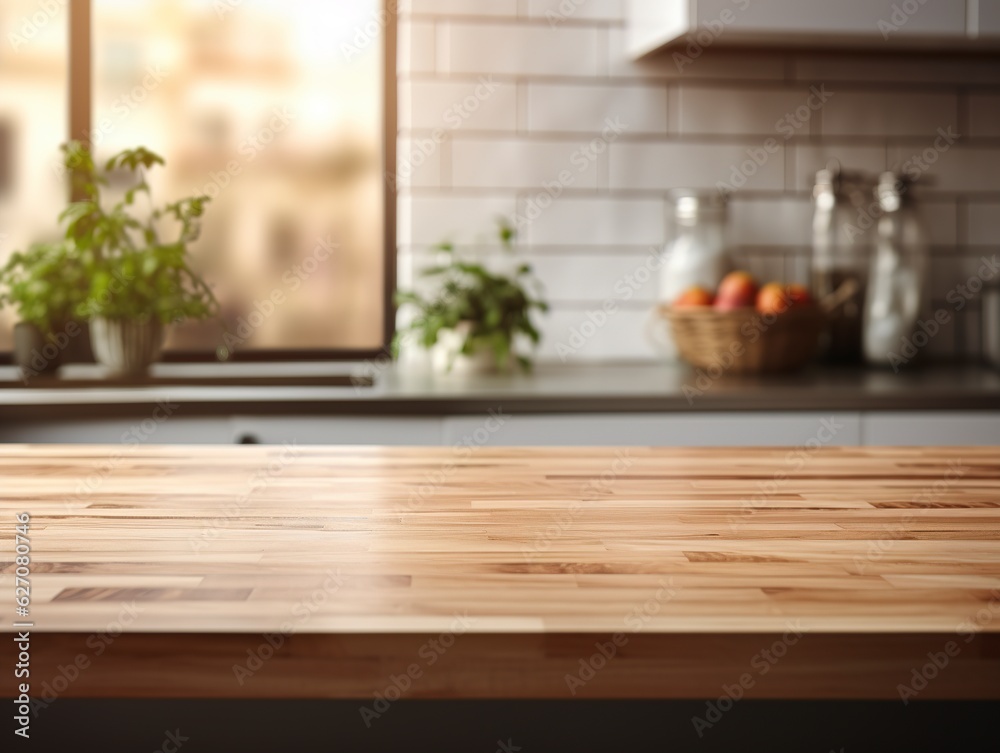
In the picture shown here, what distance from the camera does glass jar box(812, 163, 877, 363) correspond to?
2.23 m

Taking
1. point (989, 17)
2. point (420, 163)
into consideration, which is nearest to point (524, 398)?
point (420, 163)

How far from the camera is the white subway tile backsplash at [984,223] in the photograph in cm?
240

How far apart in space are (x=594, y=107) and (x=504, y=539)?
176 cm

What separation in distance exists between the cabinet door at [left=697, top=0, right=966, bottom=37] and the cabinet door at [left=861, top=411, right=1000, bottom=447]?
2.34 feet

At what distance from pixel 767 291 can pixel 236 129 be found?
3.85 ft

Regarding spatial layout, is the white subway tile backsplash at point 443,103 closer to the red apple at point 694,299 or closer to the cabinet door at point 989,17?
the red apple at point 694,299

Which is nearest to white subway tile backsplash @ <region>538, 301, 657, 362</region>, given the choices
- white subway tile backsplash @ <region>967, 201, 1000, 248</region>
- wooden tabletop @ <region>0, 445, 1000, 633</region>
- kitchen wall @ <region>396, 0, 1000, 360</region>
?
kitchen wall @ <region>396, 0, 1000, 360</region>

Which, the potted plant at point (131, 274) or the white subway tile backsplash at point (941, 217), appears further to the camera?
the white subway tile backsplash at point (941, 217)

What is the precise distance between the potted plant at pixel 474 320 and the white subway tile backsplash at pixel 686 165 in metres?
0.34

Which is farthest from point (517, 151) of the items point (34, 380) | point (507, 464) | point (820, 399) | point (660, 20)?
point (507, 464)

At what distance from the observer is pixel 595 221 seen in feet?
7.57

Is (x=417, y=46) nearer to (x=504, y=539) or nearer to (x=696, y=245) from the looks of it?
(x=696, y=245)

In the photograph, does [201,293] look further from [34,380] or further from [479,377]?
[479,377]

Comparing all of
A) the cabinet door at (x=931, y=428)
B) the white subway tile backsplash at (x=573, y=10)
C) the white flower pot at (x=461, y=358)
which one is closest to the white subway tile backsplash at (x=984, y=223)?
the cabinet door at (x=931, y=428)
